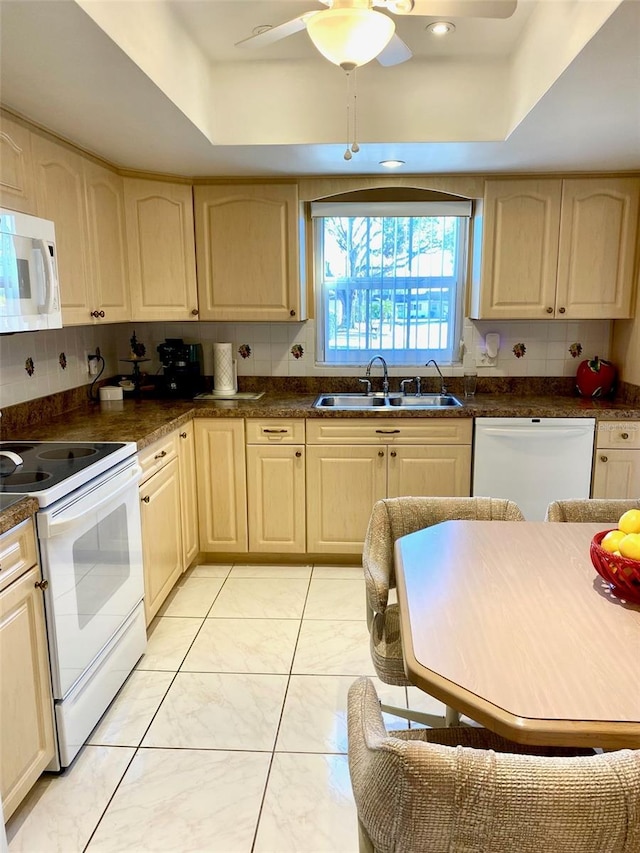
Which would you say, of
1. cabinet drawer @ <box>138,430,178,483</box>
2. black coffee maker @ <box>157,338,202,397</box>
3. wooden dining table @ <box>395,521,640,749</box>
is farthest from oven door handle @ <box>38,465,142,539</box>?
black coffee maker @ <box>157,338,202,397</box>

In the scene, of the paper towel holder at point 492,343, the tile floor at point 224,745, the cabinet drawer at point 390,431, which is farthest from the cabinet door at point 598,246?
the tile floor at point 224,745

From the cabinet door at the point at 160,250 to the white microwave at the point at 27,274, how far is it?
3.62 feet

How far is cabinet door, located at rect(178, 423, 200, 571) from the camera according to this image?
10.2 ft

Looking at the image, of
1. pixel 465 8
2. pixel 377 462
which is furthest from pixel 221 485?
pixel 465 8

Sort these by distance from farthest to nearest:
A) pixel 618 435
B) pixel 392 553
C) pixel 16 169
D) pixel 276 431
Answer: pixel 276 431 → pixel 618 435 → pixel 16 169 → pixel 392 553

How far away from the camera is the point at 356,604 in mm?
2980

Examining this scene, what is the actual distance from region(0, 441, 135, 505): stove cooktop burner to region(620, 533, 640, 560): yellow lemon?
1.56 metres

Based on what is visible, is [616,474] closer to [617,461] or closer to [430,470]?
[617,461]

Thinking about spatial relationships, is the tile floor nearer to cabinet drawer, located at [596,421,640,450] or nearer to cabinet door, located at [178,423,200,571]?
cabinet door, located at [178,423,200,571]

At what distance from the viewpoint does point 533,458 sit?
3223 millimetres

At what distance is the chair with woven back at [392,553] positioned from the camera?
66.8 inches

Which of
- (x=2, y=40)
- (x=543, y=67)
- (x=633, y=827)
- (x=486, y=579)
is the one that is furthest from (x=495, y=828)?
(x=543, y=67)

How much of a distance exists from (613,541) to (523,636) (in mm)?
378

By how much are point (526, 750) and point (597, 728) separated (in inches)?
17.5
